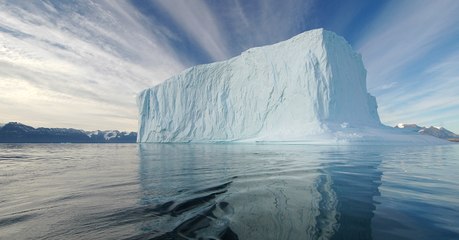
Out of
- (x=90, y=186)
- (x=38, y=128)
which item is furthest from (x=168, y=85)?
(x=38, y=128)

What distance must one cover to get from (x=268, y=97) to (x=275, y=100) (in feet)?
4.00

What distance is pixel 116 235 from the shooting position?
2277 mm

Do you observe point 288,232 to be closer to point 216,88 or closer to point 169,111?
point 216,88

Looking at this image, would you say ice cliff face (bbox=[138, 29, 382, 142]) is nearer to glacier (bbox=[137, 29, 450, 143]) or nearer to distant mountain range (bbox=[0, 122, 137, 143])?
glacier (bbox=[137, 29, 450, 143])

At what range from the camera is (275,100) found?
3250 cm

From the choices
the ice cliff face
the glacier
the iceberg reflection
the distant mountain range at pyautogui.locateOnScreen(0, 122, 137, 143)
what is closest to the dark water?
the iceberg reflection

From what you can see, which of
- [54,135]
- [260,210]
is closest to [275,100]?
[260,210]

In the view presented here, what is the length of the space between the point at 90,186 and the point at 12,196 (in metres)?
1.25

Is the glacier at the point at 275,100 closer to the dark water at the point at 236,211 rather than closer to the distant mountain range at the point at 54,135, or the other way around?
the dark water at the point at 236,211

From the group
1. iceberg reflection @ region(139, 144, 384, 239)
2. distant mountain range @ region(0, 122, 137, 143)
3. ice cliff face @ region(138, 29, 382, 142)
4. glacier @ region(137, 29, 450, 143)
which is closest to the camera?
iceberg reflection @ region(139, 144, 384, 239)

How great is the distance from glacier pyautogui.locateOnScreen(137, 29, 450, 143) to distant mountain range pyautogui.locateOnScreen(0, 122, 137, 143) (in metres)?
66.0

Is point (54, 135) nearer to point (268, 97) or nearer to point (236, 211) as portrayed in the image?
point (268, 97)

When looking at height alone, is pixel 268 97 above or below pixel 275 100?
above

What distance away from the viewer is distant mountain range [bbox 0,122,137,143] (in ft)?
278
